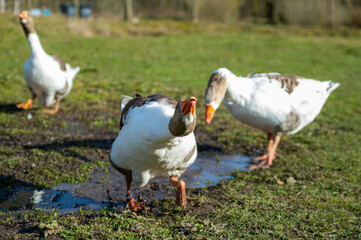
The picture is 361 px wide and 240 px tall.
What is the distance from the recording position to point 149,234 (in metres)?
3.56

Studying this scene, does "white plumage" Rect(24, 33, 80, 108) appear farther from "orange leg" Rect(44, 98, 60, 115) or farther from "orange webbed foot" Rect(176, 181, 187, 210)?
"orange webbed foot" Rect(176, 181, 187, 210)

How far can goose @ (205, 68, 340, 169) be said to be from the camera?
5.08 m

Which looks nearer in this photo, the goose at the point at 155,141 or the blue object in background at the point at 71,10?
the goose at the point at 155,141

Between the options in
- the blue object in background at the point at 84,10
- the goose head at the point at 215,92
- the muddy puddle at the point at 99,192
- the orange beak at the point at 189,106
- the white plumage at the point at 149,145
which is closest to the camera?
the orange beak at the point at 189,106

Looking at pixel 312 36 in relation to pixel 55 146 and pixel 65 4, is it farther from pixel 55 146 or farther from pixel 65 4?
pixel 55 146

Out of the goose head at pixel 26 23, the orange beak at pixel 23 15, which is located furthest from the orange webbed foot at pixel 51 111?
the orange beak at pixel 23 15

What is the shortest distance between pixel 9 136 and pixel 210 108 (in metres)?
3.50

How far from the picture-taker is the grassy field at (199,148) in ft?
12.4

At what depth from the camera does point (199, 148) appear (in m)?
6.29

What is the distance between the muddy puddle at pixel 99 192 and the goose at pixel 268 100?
85cm

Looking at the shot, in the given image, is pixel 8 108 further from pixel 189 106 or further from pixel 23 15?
pixel 189 106

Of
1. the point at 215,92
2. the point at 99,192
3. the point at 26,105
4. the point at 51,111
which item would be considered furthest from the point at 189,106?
the point at 26,105

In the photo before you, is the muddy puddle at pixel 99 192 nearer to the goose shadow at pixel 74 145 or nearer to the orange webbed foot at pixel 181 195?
the orange webbed foot at pixel 181 195

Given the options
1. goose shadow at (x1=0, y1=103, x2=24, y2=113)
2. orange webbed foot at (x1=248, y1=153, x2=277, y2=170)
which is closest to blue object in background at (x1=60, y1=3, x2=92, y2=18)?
goose shadow at (x1=0, y1=103, x2=24, y2=113)
